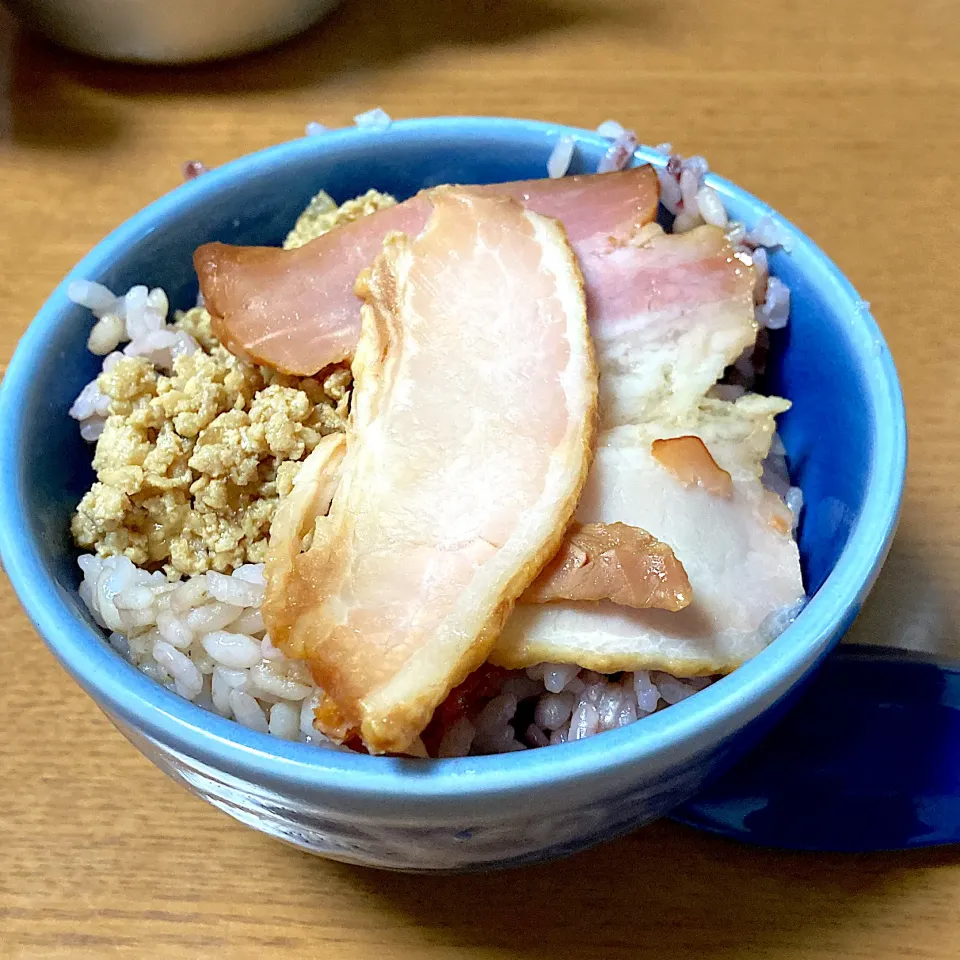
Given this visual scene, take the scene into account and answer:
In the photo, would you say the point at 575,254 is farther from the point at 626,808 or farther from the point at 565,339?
the point at 626,808

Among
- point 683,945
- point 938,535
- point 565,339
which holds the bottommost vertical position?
point 683,945

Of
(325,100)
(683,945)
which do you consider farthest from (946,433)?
(325,100)

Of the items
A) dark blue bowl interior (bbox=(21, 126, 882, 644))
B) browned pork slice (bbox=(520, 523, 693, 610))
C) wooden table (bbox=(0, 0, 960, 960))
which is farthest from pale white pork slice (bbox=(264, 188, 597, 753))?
wooden table (bbox=(0, 0, 960, 960))

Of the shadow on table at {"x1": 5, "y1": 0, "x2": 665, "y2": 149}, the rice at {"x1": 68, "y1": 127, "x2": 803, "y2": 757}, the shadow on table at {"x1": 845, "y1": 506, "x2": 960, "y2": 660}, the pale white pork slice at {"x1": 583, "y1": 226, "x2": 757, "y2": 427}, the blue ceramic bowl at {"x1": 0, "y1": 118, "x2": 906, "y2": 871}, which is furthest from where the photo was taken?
the shadow on table at {"x1": 5, "y1": 0, "x2": 665, "y2": 149}

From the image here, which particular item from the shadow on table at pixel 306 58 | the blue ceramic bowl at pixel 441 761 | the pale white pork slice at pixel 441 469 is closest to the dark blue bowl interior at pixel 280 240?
the blue ceramic bowl at pixel 441 761

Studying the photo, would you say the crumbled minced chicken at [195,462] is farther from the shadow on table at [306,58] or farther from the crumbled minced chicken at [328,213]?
the shadow on table at [306,58]

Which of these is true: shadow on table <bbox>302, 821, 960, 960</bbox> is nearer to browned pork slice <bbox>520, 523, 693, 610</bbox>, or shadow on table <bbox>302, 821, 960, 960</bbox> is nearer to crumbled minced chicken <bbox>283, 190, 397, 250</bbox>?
browned pork slice <bbox>520, 523, 693, 610</bbox>
